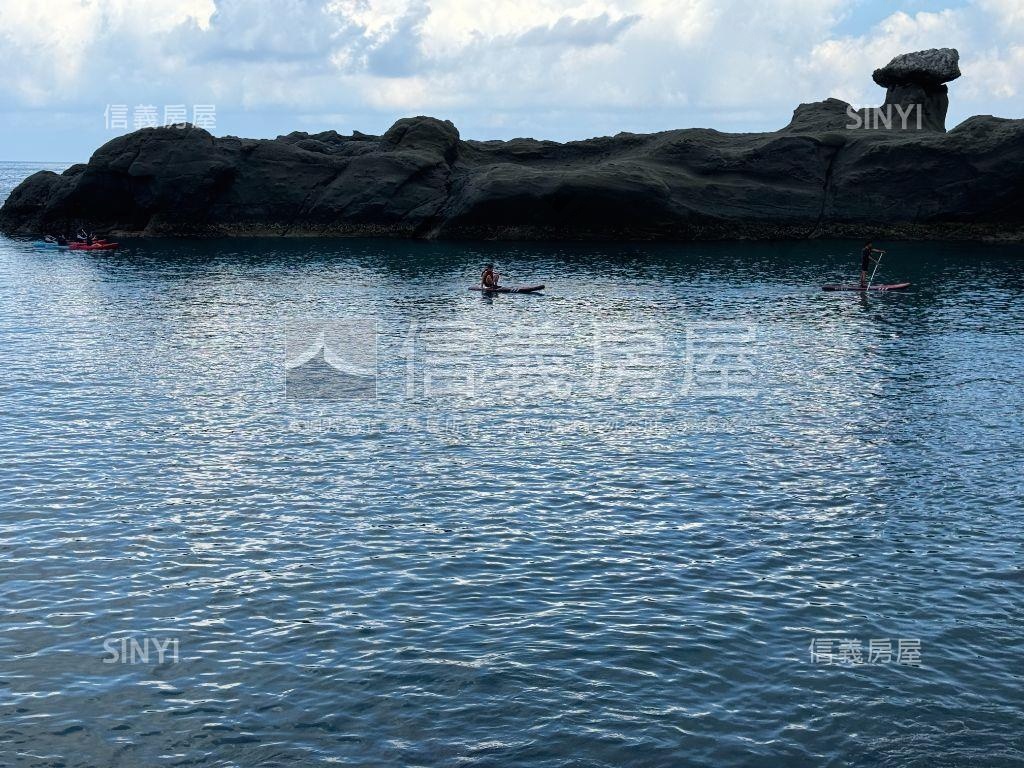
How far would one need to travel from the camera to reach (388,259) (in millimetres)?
93062

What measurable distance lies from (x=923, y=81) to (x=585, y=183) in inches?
1558

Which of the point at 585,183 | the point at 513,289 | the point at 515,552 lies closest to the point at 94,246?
the point at 585,183

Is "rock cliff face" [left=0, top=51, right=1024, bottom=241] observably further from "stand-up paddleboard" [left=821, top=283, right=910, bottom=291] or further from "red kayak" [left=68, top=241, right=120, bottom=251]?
"stand-up paddleboard" [left=821, top=283, right=910, bottom=291]

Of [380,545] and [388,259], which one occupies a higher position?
[388,259]

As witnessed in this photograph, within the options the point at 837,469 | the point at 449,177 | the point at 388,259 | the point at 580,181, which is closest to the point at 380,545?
the point at 837,469

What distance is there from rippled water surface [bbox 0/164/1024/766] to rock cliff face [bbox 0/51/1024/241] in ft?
176

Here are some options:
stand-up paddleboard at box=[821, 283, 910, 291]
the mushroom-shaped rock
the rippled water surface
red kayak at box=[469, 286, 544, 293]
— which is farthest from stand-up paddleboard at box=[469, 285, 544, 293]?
the mushroom-shaped rock

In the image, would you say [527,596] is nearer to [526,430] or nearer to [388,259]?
[526,430]

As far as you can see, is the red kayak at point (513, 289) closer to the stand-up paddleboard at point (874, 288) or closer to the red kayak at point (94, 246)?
the stand-up paddleboard at point (874, 288)

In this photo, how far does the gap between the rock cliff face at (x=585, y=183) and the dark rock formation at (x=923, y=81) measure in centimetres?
21

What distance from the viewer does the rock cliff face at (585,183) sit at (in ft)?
338

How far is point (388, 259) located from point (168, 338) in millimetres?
40131

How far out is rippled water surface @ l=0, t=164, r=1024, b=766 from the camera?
17.1 metres

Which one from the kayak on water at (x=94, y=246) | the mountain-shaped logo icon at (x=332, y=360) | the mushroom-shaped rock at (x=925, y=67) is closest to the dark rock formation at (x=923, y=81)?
the mushroom-shaped rock at (x=925, y=67)
